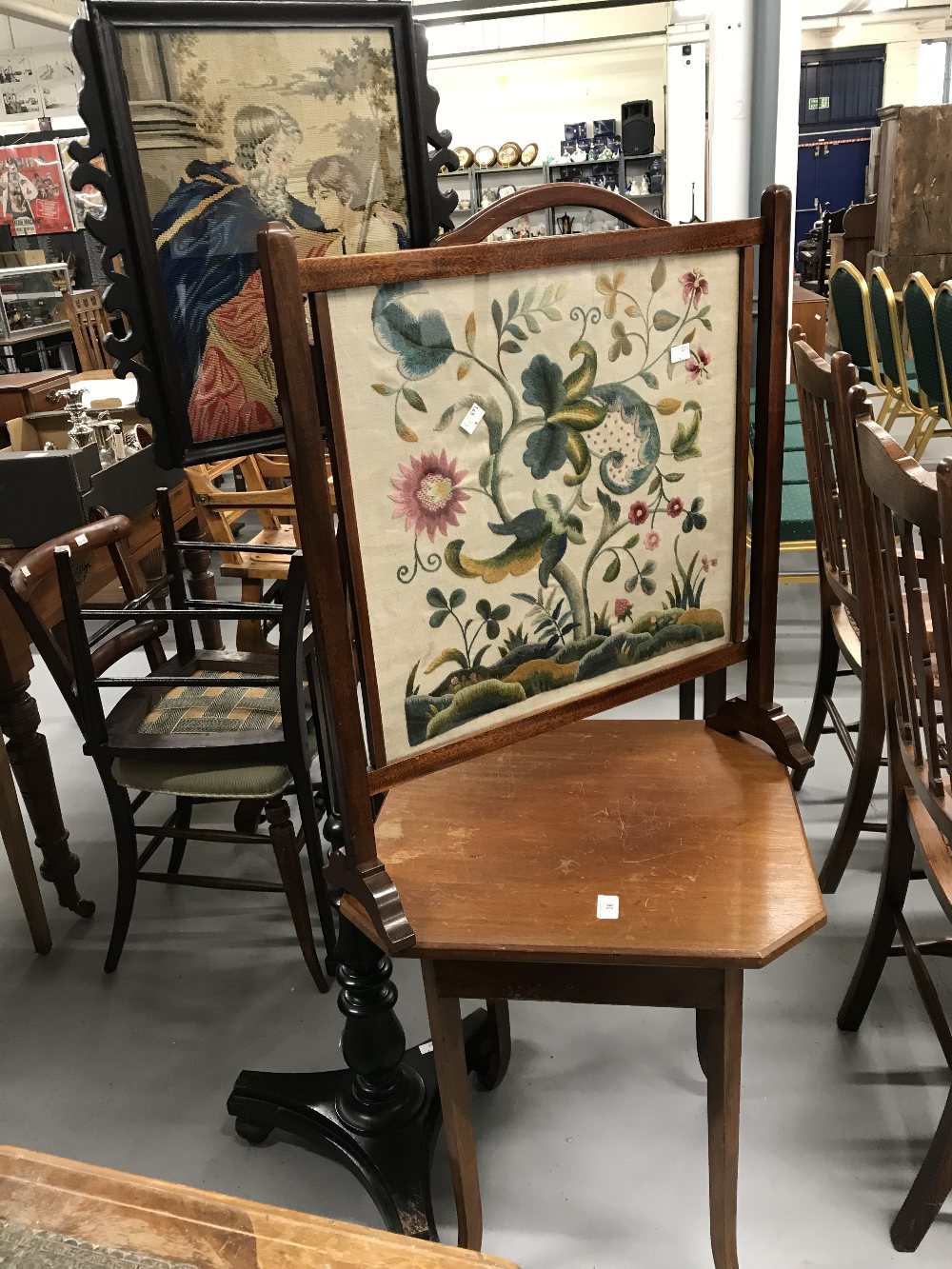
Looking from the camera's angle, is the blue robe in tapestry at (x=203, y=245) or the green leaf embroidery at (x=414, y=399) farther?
the blue robe in tapestry at (x=203, y=245)

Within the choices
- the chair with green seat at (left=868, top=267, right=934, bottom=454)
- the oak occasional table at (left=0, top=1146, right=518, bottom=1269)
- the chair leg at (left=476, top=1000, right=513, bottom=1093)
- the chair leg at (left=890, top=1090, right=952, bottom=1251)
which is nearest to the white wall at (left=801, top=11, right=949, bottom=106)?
the chair with green seat at (left=868, top=267, right=934, bottom=454)

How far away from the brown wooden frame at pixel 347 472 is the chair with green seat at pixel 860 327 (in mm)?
3048

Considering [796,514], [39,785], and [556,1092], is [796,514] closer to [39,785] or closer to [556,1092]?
[556,1092]

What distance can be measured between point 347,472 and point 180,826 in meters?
1.51

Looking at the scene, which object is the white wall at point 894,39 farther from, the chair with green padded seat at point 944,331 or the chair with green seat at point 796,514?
the chair with green seat at point 796,514

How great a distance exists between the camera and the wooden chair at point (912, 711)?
105cm

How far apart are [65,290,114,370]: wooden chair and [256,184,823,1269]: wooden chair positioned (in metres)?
5.56

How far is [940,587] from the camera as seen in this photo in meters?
1.04

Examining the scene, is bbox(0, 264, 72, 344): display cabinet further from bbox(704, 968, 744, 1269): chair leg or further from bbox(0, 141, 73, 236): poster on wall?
bbox(704, 968, 744, 1269): chair leg

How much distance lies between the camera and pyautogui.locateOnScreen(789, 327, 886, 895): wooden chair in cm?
155

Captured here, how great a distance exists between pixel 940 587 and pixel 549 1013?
3.64ft

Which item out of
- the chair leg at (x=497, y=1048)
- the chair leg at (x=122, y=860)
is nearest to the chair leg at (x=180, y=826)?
the chair leg at (x=122, y=860)

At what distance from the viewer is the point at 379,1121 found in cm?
146

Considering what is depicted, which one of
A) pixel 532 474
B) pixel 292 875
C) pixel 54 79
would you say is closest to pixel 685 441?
pixel 532 474
